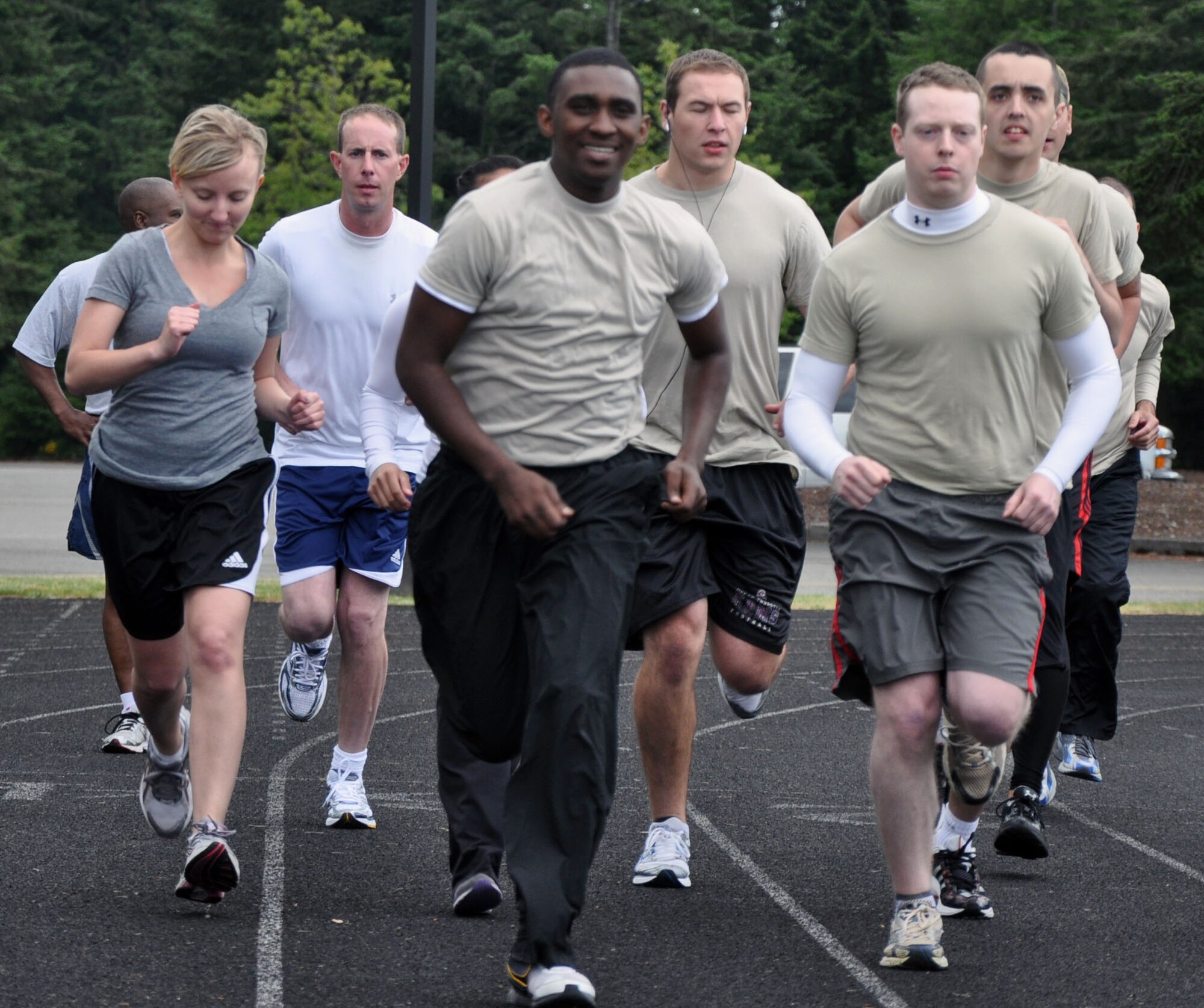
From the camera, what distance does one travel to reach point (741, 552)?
5.91 m

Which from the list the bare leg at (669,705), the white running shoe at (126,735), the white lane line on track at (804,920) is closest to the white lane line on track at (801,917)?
the white lane line on track at (804,920)

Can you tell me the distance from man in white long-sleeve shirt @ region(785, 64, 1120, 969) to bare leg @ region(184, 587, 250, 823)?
5.34ft

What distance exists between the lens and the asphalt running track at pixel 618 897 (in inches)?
173

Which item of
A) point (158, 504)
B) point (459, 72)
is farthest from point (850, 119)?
point (158, 504)

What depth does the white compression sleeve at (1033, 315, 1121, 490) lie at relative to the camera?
4668 mm

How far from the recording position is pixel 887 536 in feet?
15.5

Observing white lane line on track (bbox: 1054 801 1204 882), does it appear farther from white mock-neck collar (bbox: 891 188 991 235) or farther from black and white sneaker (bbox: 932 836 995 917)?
white mock-neck collar (bbox: 891 188 991 235)

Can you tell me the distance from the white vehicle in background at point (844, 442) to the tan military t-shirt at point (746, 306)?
16.2 metres

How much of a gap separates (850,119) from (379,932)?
54017mm

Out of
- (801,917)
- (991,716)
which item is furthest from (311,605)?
(991,716)

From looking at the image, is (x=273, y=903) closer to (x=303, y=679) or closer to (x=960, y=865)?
(x=960, y=865)

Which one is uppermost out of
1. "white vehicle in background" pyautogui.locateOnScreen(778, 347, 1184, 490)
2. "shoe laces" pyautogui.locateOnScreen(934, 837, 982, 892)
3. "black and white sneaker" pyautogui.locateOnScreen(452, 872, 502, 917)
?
"shoe laces" pyautogui.locateOnScreen(934, 837, 982, 892)

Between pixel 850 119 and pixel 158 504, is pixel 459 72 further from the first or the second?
pixel 158 504

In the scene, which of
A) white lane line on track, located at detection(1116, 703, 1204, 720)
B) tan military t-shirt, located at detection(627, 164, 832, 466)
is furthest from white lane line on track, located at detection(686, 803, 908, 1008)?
white lane line on track, located at detection(1116, 703, 1204, 720)
